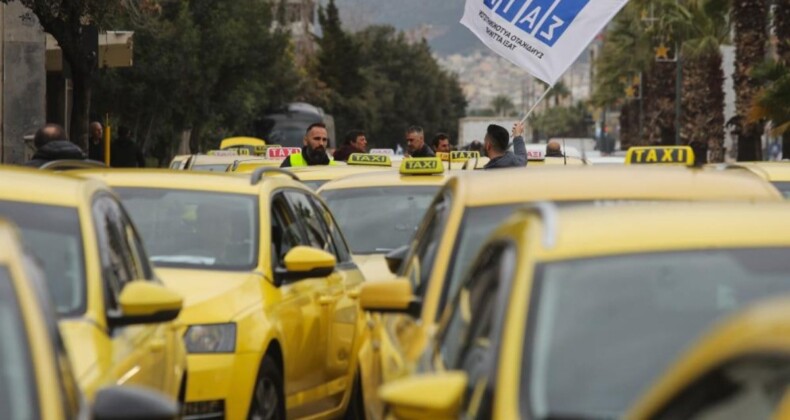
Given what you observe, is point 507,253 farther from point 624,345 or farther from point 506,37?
point 506,37

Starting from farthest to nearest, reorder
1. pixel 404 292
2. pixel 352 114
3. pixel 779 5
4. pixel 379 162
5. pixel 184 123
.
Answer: pixel 352 114 → pixel 184 123 → pixel 779 5 → pixel 379 162 → pixel 404 292

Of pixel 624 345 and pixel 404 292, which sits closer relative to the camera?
pixel 624 345

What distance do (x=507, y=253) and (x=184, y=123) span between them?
54632 millimetres

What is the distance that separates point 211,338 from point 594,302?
4.03m

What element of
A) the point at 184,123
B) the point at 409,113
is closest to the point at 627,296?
the point at 184,123

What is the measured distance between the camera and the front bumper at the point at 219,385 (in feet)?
28.9

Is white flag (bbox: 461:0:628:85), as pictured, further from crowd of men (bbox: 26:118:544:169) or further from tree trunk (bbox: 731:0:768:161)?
tree trunk (bbox: 731:0:768:161)

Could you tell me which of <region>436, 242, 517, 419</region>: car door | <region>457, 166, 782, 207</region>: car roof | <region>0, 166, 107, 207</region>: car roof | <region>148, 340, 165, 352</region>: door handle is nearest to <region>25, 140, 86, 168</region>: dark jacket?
<region>457, 166, 782, 207</region>: car roof

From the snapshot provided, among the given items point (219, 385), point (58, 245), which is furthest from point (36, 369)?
point (219, 385)

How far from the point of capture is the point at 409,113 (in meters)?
136

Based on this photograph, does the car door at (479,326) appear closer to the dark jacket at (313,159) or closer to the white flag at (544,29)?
the white flag at (544,29)

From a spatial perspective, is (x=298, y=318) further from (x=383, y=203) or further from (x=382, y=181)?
(x=382, y=181)

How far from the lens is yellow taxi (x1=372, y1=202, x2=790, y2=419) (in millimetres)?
4934

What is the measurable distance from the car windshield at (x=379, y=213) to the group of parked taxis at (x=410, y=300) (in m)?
0.90
